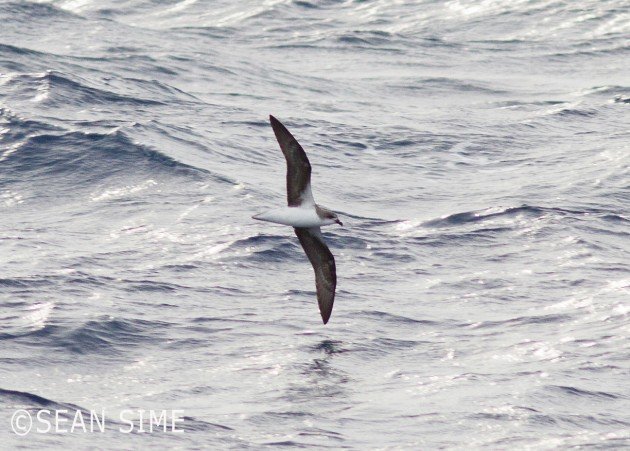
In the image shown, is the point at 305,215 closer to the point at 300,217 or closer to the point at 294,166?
the point at 300,217

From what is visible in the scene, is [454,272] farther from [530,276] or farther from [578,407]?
[578,407]

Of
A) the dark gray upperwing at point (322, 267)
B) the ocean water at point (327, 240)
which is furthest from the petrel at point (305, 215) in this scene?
the ocean water at point (327, 240)

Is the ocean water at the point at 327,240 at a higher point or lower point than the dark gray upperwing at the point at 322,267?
lower

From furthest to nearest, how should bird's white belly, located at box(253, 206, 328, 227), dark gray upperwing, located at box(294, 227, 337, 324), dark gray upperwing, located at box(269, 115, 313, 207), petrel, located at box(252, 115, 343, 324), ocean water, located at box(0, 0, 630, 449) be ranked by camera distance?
dark gray upperwing, located at box(294, 227, 337, 324), bird's white belly, located at box(253, 206, 328, 227), petrel, located at box(252, 115, 343, 324), dark gray upperwing, located at box(269, 115, 313, 207), ocean water, located at box(0, 0, 630, 449)

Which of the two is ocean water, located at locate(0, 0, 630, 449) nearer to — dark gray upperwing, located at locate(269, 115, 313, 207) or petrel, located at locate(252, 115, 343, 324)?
petrel, located at locate(252, 115, 343, 324)

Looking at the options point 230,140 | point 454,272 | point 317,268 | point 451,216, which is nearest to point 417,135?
point 230,140

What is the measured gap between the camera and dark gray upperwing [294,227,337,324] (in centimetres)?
1655

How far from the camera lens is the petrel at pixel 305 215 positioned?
15289mm

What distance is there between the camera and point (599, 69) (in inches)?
1389

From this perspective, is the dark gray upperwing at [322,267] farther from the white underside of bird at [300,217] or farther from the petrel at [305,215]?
the white underside of bird at [300,217]

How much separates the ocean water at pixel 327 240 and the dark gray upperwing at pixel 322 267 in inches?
22.1

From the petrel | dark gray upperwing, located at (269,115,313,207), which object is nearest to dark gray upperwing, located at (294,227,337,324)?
the petrel

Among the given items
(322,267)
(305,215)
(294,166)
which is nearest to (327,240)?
(322,267)

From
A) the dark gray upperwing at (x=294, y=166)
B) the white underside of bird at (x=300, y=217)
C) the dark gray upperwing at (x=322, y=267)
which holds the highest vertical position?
the dark gray upperwing at (x=294, y=166)
